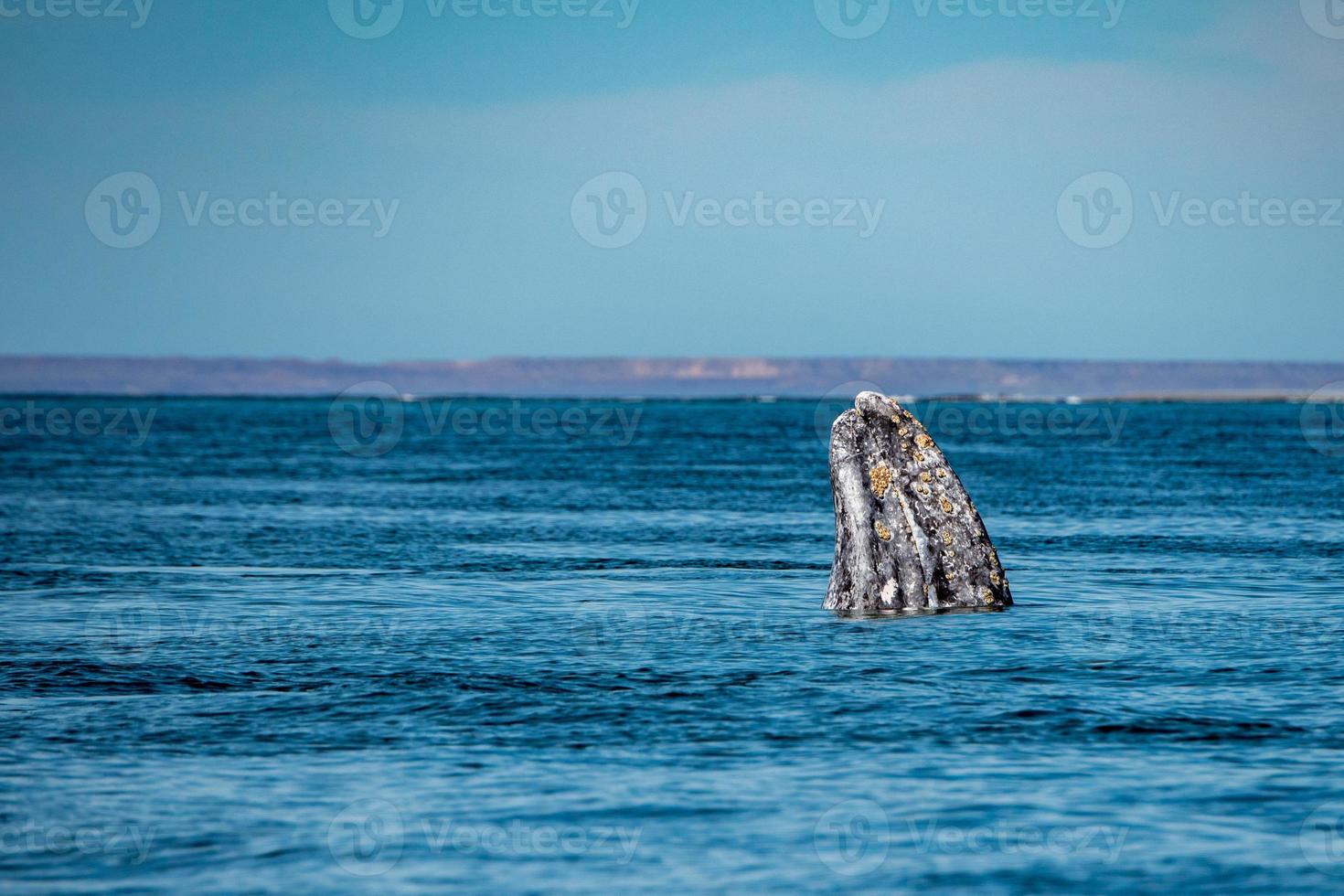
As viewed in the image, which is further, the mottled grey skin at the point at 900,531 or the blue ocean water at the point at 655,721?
the mottled grey skin at the point at 900,531

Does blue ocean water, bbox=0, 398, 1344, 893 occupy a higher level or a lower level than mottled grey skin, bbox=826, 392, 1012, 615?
lower

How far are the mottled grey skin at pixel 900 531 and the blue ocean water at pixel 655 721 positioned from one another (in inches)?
25.0

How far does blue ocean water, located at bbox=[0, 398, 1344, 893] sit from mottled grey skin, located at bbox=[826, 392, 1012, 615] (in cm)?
63

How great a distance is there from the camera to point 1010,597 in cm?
1795

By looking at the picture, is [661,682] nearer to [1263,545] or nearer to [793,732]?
[793,732]

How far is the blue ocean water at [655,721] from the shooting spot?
8.41m

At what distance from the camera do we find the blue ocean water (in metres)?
8.41

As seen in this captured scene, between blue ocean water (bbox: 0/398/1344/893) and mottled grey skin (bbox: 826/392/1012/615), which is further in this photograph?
mottled grey skin (bbox: 826/392/1012/615)

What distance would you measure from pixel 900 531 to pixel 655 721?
6172mm

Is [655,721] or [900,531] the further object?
[900,531]

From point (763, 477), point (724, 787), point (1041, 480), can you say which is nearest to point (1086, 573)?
point (724, 787)

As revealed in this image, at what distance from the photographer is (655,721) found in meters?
11.8

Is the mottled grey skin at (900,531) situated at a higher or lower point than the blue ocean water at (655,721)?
higher

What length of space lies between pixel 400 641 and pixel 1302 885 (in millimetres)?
10045
